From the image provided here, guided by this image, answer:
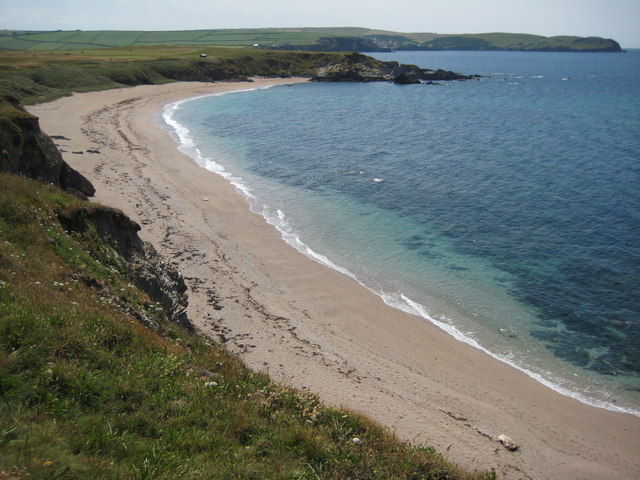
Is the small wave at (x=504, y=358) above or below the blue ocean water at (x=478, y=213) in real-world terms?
below

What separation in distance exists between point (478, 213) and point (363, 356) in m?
20.2

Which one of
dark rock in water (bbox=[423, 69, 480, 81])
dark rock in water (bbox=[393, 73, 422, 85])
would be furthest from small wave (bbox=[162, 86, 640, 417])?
dark rock in water (bbox=[423, 69, 480, 81])

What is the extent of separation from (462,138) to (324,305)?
47.7m

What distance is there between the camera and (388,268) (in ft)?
85.5

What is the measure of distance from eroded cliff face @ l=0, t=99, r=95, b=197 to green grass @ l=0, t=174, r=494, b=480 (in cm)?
776

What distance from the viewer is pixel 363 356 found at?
728 inches

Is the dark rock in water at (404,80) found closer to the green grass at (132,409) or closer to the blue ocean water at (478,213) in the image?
the blue ocean water at (478,213)

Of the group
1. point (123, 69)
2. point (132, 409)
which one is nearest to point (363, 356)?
point (132, 409)

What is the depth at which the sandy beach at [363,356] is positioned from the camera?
1450cm

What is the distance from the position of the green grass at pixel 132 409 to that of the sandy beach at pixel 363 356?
162 inches

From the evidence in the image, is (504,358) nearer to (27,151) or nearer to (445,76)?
(27,151)

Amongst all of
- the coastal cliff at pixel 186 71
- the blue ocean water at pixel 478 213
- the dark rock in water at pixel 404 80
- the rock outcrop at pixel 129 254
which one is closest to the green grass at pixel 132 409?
the rock outcrop at pixel 129 254

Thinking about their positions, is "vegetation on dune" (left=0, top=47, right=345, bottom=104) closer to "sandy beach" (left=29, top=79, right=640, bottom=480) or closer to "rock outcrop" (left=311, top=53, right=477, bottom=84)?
"rock outcrop" (left=311, top=53, right=477, bottom=84)

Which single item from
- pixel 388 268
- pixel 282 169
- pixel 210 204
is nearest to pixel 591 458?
pixel 388 268
